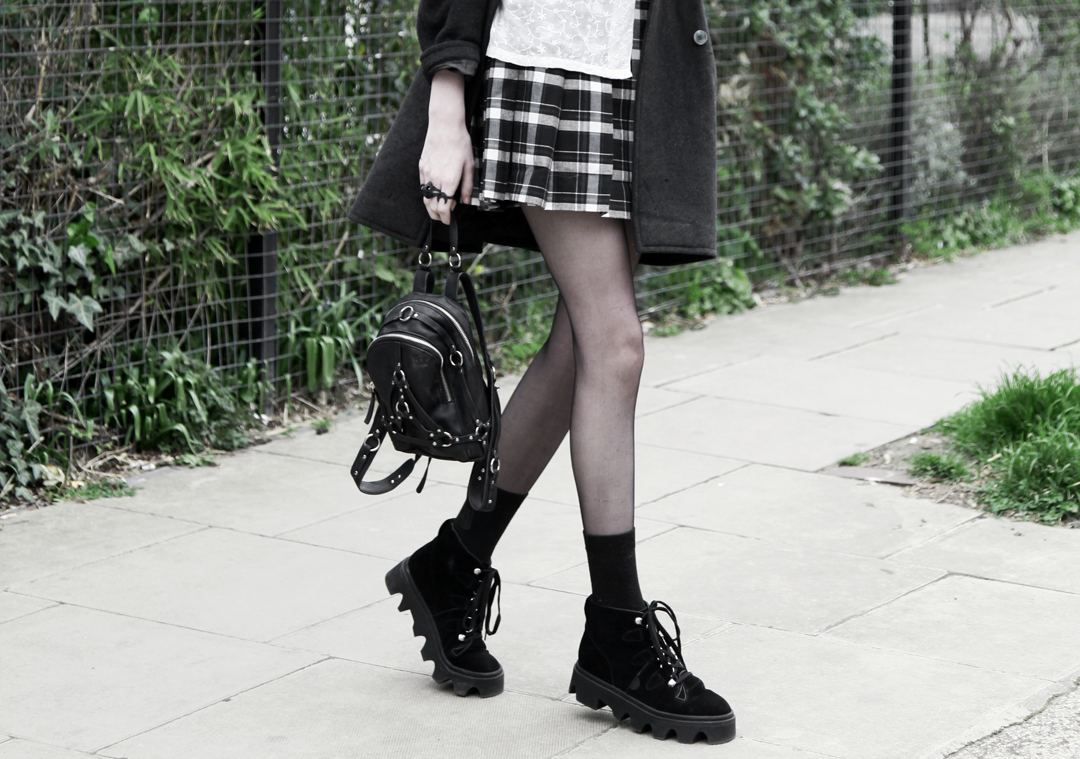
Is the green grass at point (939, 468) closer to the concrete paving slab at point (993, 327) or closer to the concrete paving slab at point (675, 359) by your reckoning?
the concrete paving slab at point (675, 359)

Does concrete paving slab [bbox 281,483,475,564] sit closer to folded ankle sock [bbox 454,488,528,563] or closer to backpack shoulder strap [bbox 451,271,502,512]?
folded ankle sock [bbox 454,488,528,563]

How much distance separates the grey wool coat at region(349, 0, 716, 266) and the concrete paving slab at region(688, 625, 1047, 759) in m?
0.89

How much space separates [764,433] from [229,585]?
2114 millimetres

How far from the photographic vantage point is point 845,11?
759cm

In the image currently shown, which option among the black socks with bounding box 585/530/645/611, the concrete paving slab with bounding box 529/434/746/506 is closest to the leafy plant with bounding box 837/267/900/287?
the concrete paving slab with bounding box 529/434/746/506

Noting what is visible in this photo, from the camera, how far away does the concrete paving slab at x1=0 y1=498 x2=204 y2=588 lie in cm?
372

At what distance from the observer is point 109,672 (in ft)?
9.95

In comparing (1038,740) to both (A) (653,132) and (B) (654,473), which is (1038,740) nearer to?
(A) (653,132)

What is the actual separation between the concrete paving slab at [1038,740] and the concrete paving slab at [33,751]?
1623 millimetres

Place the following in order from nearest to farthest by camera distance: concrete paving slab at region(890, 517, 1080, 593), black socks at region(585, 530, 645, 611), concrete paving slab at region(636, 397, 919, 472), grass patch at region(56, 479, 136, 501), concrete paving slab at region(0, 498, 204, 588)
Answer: black socks at region(585, 530, 645, 611), concrete paving slab at region(890, 517, 1080, 593), concrete paving slab at region(0, 498, 204, 588), grass patch at region(56, 479, 136, 501), concrete paving slab at region(636, 397, 919, 472)

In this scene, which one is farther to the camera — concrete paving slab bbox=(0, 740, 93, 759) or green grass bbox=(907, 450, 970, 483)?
green grass bbox=(907, 450, 970, 483)

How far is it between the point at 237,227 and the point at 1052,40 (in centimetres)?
665

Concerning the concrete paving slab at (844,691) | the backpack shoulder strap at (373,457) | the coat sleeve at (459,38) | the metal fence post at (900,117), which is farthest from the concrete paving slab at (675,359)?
the coat sleeve at (459,38)

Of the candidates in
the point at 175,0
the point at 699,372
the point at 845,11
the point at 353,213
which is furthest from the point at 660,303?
the point at 353,213
